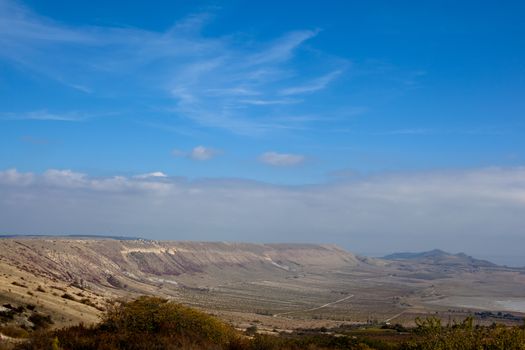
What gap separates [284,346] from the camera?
1691 centimetres

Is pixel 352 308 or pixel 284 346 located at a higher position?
pixel 284 346

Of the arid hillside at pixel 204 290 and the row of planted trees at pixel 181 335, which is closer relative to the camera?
the row of planted trees at pixel 181 335

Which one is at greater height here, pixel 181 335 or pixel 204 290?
pixel 181 335

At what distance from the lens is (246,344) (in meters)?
17.3

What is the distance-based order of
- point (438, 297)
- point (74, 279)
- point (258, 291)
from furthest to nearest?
point (438, 297) → point (258, 291) → point (74, 279)

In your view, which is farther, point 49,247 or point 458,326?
point 49,247

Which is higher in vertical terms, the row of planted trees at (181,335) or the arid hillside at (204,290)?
the row of planted trees at (181,335)

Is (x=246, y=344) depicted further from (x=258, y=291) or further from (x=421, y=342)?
(x=258, y=291)

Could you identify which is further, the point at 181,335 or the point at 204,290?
the point at 204,290

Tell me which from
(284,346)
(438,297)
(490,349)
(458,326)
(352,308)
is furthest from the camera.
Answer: (438,297)

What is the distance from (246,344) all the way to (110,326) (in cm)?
473

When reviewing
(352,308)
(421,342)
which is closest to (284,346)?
(421,342)

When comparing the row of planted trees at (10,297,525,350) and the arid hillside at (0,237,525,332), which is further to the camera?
the arid hillside at (0,237,525,332)

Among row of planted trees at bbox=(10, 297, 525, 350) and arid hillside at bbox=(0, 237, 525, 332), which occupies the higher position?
row of planted trees at bbox=(10, 297, 525, 350)
